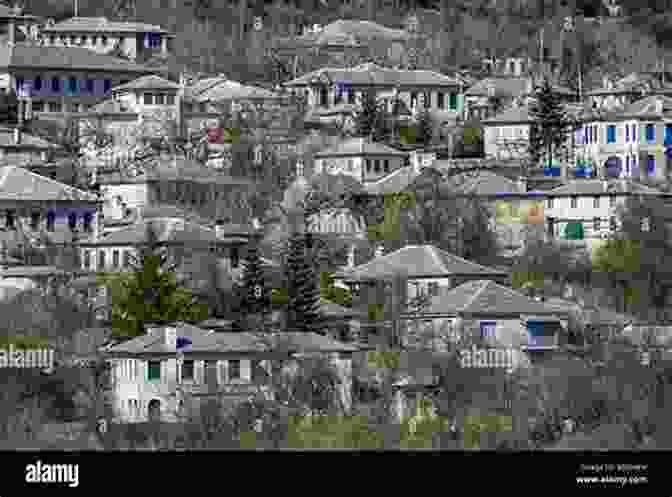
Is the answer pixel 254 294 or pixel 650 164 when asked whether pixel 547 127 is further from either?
pixel 254 294

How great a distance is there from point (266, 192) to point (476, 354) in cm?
1663

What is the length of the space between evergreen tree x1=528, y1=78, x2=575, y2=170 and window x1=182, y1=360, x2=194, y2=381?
23710 mm

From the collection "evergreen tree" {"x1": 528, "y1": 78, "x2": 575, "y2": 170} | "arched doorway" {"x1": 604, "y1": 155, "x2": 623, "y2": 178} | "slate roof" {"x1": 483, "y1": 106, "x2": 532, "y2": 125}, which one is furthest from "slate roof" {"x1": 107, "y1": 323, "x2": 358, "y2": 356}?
"slate roof" {"x1": 483, "y1": 106, "x2": 532, "y2": 125}

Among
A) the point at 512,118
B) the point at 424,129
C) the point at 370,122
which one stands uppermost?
the point at 512,118

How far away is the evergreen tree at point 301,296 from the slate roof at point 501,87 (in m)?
22.5

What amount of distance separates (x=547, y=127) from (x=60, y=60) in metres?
15.7

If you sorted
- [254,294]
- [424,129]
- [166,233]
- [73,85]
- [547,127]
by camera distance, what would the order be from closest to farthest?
[254,294], [166,233], [547,127], [424,129], [73,85]

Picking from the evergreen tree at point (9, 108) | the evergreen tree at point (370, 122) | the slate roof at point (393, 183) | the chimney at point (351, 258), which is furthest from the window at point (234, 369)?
the evergreen tree at point (9, 108)

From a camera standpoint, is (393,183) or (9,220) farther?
(393,183)

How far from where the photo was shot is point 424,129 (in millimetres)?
79625

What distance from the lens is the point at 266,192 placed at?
7244 centimetres

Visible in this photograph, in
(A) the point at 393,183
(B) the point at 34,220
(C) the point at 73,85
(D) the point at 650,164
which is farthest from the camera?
(C) the point at 73,85

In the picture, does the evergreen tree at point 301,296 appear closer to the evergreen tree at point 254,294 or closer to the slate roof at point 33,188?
the evergreen tree at point 254,294

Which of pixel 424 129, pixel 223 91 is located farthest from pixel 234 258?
pixel 223 91
